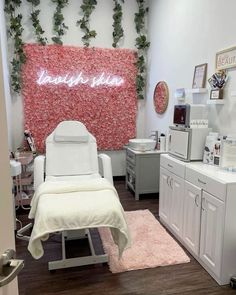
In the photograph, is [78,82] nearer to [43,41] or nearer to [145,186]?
[43,41]

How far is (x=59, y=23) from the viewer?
425 cm

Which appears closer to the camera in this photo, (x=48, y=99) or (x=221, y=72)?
(x=221, y=72)

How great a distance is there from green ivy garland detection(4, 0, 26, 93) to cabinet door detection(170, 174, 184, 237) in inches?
114

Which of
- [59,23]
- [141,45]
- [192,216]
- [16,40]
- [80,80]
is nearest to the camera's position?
[192,216]

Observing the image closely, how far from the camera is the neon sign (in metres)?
4.34

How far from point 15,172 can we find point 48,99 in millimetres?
1941

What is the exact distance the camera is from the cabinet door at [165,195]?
2988 millimetres

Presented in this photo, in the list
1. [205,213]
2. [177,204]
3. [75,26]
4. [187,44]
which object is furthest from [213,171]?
[75,26]

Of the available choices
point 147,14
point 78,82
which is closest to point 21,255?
point 78,82

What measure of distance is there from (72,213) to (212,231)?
113 cm

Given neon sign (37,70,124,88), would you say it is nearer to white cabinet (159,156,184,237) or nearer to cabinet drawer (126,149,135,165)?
cabinet drawer (126,149,135,165)

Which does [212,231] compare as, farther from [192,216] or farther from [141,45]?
[141,45]

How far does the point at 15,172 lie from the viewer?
276cm

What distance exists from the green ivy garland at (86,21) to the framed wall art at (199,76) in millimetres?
2049
